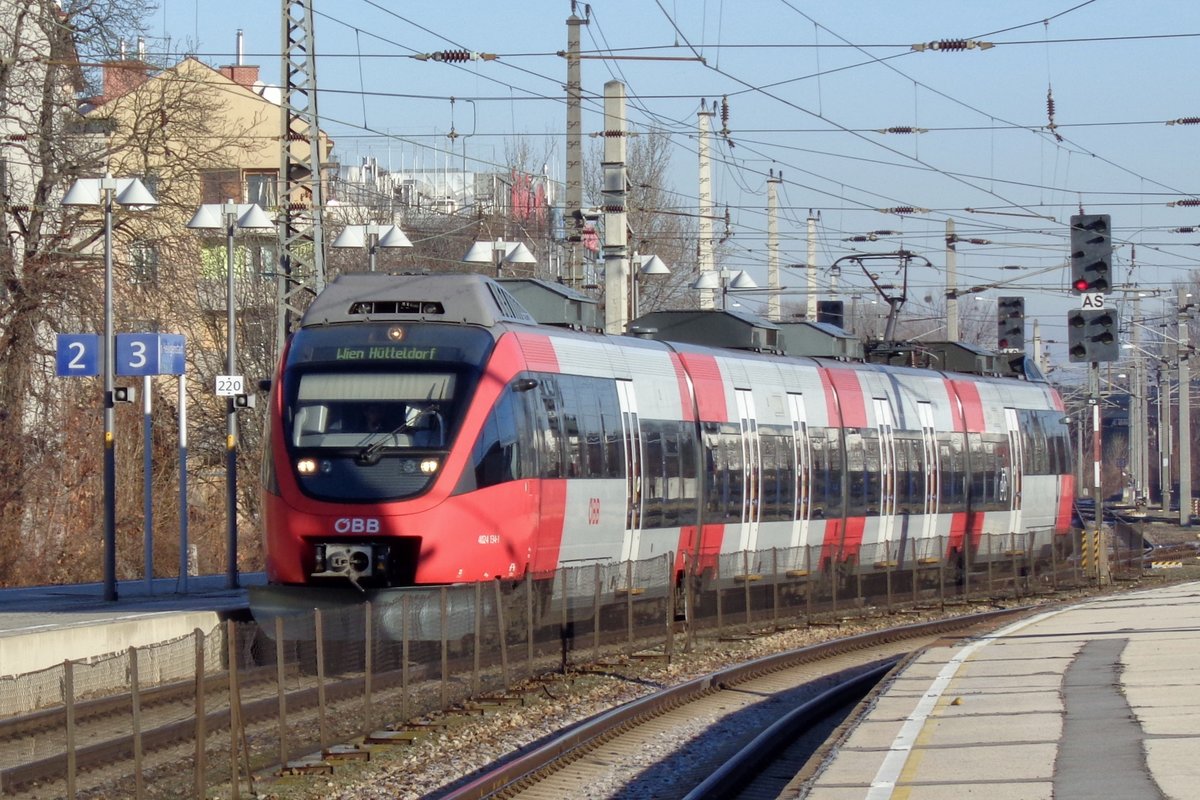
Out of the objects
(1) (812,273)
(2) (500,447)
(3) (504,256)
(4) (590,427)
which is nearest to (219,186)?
(1) (812,273)

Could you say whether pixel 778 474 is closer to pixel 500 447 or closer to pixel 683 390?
pixel 683 390

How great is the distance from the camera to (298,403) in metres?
18.6

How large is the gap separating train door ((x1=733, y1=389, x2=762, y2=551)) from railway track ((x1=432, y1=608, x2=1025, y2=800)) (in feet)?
10.1

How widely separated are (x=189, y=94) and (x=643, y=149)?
33228mm

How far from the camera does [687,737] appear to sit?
1641 cm

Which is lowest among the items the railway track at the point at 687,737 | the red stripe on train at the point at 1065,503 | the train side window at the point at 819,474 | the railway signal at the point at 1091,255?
the railway track at the point at 687,737

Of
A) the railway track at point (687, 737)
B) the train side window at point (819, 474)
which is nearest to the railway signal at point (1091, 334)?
the train side window at point (819, 474)

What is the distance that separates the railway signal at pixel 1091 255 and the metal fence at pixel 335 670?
21.8ft

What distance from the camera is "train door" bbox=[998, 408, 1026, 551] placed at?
37219mm

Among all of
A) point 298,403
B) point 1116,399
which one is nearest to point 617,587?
point 298,403

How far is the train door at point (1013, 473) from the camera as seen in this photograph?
122 feet

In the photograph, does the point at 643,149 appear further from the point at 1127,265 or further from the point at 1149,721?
the point at 1149,721

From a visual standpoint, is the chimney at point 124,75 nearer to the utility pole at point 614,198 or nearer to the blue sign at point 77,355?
the blue sign at point 77,355

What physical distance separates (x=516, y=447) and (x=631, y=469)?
3.55 metres
